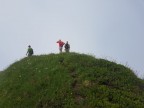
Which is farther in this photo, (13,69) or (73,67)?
(13,69)

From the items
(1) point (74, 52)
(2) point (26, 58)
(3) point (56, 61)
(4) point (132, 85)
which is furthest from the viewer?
(2) point (26, 58)

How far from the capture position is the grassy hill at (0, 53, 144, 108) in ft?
101

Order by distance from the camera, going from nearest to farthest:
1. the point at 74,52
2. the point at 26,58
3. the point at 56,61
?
the point at 56,61 → the point at 74,52 → the point at 26,58

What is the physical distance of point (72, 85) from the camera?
32.8 m

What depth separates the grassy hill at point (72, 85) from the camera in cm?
3078

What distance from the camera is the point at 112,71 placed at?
35000 millimetres

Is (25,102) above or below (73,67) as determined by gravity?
below

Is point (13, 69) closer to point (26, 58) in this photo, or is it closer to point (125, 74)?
point (26, 58)

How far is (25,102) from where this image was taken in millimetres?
32250

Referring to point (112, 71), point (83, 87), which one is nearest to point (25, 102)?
point (83, 87)

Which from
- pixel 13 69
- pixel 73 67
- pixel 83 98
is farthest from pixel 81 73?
pixel 13 69

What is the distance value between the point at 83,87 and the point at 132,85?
434 cm

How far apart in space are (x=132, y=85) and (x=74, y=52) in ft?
28.4

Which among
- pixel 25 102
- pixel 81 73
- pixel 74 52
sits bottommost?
pixel 25 102
